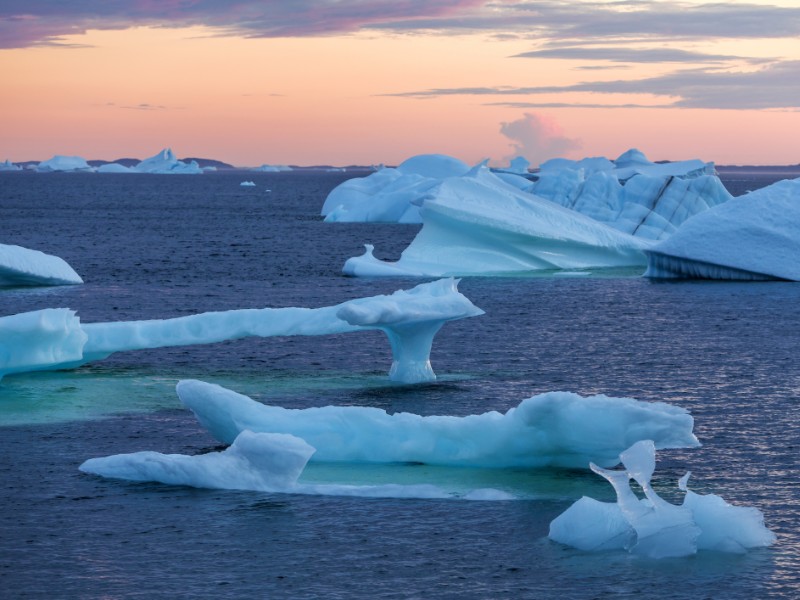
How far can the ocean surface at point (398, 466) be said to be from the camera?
408 inches

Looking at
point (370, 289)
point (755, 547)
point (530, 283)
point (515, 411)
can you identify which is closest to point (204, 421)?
point (515, 411)

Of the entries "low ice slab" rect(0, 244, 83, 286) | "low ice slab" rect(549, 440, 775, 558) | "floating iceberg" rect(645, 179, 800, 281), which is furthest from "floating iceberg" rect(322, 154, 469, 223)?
"low ice slab" rect(549, 440, 775, 558)

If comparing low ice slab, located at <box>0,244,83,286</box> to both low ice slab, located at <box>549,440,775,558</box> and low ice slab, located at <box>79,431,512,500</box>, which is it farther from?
low ice slab, located at <box>549,440,775,558</box>

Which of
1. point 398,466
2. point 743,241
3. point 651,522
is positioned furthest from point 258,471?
point 743,241

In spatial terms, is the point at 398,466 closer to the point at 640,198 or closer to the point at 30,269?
the point at 30,269

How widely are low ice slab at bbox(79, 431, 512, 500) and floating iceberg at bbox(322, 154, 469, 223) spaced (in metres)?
54.0

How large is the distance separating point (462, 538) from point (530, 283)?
26.7 m

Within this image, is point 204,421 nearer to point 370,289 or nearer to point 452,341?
point 452,341

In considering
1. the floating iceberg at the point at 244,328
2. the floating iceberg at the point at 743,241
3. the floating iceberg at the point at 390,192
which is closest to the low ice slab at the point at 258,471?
the floating iceberg at the point at 244,328

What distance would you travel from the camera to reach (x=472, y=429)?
45.0ft

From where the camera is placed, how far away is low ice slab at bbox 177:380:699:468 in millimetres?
12719

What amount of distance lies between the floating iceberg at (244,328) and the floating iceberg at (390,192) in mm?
47246

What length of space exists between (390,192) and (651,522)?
6315 cm

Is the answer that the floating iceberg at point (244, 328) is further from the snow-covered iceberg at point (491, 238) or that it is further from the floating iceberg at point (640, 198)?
the floating iceberg at point (640, 198)
